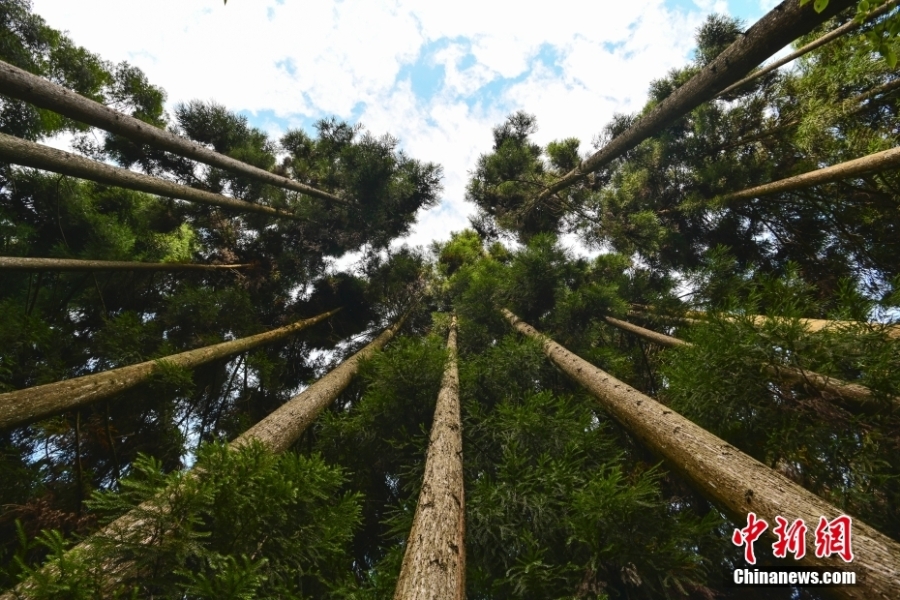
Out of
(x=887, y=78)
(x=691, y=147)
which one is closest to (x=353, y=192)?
(x=691, y=147)

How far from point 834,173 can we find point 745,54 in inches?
130

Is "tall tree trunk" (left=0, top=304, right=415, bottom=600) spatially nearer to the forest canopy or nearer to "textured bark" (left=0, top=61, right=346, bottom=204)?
the forest canopy

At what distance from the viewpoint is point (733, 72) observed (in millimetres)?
4531

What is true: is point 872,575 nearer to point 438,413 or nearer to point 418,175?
point 438,413

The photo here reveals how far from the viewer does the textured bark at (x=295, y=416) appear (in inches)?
173

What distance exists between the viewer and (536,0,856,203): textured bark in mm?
3719

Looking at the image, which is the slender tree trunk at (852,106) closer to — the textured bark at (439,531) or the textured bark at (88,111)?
the textured bark at (439,531)

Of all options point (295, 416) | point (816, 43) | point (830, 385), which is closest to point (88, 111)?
point (295, 416)

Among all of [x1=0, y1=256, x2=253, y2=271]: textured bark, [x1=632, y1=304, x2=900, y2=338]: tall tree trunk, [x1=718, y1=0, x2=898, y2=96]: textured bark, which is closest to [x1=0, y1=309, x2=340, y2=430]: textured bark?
[x1=0, y1=256, x2=253, y2=271]: textured bark

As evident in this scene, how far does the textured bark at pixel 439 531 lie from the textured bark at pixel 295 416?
1.52 meters

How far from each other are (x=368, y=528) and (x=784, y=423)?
17.7ft

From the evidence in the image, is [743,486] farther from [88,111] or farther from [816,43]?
[816,43]

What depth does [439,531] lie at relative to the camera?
9.39 feet

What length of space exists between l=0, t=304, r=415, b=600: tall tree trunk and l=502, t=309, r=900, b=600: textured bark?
367cm
